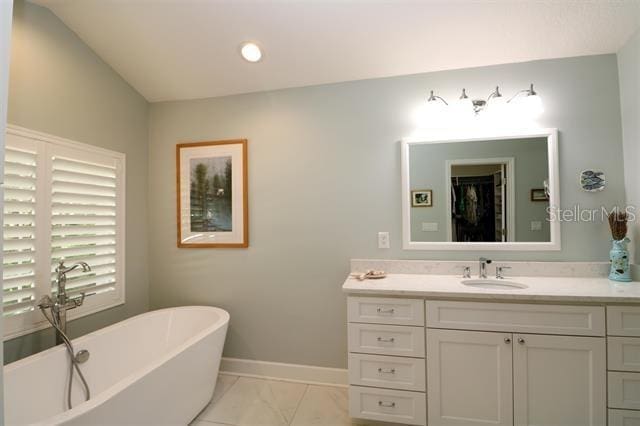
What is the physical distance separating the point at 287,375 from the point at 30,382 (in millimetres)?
1555

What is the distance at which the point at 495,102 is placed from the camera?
2023 millimetres

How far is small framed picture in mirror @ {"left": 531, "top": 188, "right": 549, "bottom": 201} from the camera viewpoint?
2.02 metres

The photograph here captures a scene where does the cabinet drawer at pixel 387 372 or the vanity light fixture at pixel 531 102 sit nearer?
the cabinet drawer at pixel 387 372

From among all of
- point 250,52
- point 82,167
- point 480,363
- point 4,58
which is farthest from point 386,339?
point 82,167

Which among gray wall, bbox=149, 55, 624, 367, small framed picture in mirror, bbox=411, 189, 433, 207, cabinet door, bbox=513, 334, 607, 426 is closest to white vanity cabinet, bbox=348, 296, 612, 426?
cabinet door, bbox=513, 334, 607, 426

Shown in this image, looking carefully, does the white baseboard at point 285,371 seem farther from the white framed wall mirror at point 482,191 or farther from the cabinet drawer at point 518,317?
the white framed wall mirror at point 482,191

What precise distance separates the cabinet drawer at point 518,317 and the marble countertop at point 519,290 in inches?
2.0

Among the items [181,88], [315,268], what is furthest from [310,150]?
[181,88]

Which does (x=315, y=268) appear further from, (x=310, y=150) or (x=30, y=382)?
(x=30, y=382)

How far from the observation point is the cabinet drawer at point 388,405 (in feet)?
5.58

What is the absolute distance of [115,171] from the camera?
7.60 feet

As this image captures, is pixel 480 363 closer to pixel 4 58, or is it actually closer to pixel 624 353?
pixel 624 353

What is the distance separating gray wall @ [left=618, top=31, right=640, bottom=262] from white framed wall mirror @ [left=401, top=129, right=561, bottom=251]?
39 centimetres

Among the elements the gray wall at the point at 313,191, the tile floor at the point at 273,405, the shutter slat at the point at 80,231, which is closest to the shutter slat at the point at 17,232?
the shutter slat at the point at 80,231
